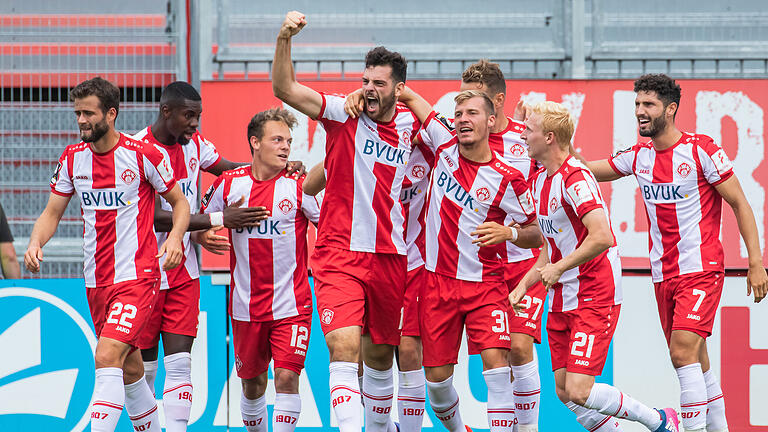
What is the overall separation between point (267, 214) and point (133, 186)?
0.90 m

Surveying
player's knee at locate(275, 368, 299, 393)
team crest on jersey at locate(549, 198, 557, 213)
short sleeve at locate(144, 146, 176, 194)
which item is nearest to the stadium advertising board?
player's knee at locate(275, 368, 299, 393)

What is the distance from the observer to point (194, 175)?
746cm

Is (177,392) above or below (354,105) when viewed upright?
below

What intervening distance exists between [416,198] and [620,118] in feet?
8.91

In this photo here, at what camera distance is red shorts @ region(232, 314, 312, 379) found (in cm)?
660

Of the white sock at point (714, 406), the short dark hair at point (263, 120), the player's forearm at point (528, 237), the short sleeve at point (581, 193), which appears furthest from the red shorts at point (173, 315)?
the white sock at point (714, 406)

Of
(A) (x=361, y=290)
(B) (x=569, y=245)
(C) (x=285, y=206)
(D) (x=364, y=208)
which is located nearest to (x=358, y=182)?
(D) (x=364, y=208)

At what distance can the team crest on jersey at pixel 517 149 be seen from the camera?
6.95 m

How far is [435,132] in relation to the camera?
20.8 feet

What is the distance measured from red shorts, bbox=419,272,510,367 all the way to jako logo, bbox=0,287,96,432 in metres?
3.50

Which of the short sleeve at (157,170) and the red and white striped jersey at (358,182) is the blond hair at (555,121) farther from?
the short sleeve at (157,170)

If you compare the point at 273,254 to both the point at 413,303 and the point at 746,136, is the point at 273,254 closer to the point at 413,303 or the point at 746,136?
the point at 413,303

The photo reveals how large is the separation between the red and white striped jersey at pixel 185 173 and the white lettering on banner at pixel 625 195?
11.5 feet

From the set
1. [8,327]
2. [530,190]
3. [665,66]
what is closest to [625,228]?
[665,66]
